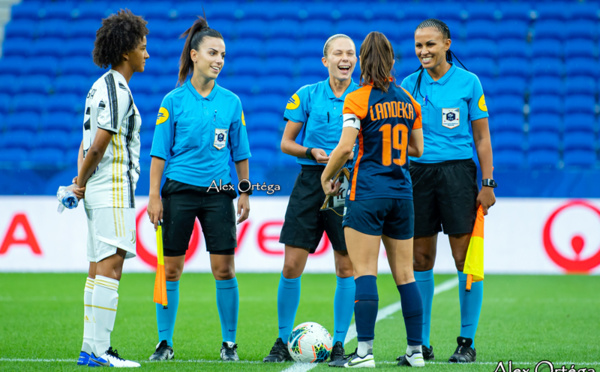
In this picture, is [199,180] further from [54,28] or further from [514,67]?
[54,28]

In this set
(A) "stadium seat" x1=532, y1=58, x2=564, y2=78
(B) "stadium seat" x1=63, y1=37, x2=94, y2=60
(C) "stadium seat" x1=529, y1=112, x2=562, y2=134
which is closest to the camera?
(C) "stadium seat" x1=529, y1=112, x2=562, y2=134

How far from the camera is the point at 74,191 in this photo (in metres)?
4.32

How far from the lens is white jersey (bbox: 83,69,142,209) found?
427cm

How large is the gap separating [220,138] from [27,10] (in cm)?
1223

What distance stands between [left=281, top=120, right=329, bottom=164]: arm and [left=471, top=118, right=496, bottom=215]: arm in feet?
3.44

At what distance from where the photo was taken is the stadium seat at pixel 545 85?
13.4 m

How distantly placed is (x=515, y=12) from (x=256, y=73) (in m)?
5.31

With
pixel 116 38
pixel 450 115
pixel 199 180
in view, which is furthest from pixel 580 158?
pixel 116 38

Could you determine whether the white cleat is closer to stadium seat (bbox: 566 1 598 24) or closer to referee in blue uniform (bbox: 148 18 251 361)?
referee in blue uniform (bbox: 148 18 251 361)

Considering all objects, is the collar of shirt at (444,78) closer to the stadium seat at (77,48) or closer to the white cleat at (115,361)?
the white cleat at (115,361)

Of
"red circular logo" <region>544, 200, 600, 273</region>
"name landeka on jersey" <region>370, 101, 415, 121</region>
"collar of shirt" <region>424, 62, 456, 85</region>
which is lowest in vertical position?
"red circular logo" <region>544, 200, 600, 273</region>

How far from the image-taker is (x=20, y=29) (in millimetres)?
15062

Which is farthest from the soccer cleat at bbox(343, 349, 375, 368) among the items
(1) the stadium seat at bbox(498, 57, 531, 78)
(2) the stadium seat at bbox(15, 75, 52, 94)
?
(2) the stadium seat at bbox(15, 75, 52, 94)

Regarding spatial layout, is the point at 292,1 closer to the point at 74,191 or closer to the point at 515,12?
the point at 515,12
